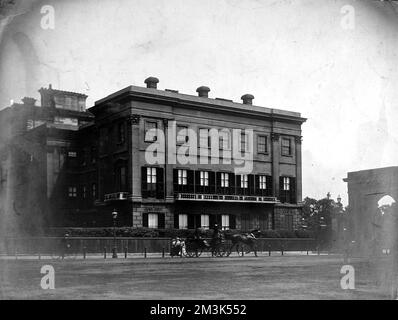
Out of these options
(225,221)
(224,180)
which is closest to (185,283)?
(224,180)

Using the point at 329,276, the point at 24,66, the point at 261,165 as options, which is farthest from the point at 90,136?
the point at 329,276

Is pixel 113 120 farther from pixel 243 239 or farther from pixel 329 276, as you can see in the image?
pixel 329 276

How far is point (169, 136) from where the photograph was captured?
2222cm

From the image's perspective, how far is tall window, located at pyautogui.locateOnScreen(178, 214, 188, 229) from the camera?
2654 centimetres

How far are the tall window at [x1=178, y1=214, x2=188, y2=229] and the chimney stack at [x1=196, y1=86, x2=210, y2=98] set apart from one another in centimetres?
738

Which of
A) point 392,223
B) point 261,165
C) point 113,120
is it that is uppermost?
point 113,120

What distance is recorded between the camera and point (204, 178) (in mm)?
22609

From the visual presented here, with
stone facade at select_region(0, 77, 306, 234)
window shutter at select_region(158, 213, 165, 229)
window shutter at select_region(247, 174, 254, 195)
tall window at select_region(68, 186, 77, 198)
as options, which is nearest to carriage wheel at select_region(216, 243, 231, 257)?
stone facade at select_region(0, 77, 306, 234)

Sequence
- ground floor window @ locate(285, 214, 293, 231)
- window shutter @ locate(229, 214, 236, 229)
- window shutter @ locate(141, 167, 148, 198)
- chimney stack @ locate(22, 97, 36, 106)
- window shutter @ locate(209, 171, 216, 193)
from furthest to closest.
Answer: window shutter @ locate(141, 167, 148, 198), window shutter @ locate(229, 214, 236, 229), ground floor window @ locate(285, 214, 293, 231), window shutter @ locate(209, 171, 216, 193), chimney stack @ locate(22, 97, 36, 106)

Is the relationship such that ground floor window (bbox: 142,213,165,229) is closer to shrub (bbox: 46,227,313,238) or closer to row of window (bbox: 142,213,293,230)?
row of window (bbox: 142,213,293,230)

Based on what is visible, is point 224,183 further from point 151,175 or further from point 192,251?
point 192,251

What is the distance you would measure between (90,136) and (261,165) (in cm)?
689

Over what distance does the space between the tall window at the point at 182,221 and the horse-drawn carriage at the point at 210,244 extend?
83 cm

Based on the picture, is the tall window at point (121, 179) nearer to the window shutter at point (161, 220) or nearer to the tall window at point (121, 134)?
the window shutter at point (161, 220)
